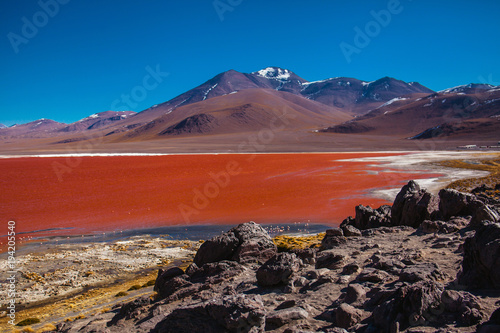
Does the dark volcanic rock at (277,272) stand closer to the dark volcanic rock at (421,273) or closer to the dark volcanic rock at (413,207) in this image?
the dark volcanic rock at (421,273)

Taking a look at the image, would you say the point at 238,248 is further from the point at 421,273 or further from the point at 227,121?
the point at 227,121

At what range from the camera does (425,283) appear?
4.35m

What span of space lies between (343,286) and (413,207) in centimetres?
523

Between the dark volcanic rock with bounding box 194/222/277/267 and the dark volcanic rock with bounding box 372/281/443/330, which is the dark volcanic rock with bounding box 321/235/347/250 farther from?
the dark volcanic rock with bounding box 372/281/443/330

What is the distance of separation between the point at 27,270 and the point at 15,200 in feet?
45.7

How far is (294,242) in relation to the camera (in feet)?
34.7

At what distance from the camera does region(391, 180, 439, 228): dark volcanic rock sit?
9562mm

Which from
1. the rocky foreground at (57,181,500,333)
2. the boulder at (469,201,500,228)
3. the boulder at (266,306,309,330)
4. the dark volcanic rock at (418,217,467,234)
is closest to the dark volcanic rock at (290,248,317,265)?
the rocky foreground at (57,181,500,333)

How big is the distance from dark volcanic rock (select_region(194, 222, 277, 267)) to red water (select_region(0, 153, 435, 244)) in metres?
6.56

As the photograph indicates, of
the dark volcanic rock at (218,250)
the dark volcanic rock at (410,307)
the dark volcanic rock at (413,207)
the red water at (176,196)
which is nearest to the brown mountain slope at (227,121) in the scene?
the red water at (176,196)

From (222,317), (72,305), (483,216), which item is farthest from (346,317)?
(72,305)

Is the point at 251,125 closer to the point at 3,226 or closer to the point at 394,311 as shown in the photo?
the point at 3,226

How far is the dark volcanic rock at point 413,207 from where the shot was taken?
376 inches

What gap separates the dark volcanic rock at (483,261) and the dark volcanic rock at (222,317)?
9.55 feet
